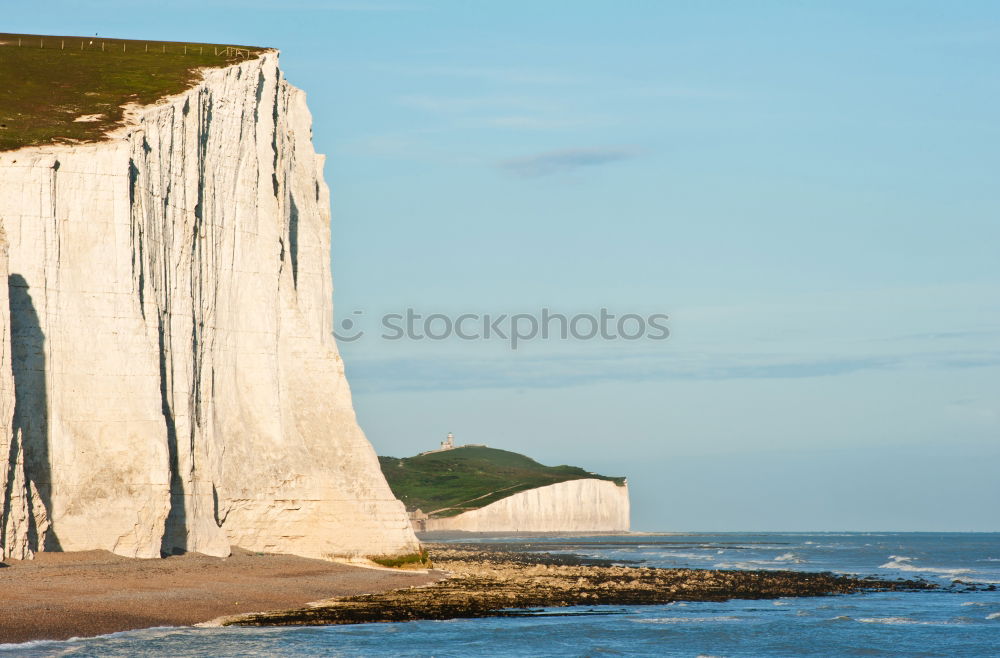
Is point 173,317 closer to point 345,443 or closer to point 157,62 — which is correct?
point 345,443

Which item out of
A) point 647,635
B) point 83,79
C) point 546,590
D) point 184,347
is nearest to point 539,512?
point 83,79

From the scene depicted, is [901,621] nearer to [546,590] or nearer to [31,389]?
[546,590]

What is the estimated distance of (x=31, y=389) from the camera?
33.4 metres

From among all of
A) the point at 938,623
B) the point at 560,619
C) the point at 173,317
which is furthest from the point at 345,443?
the point at 938,623

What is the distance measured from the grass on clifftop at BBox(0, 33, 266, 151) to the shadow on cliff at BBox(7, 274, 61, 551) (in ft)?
15.3

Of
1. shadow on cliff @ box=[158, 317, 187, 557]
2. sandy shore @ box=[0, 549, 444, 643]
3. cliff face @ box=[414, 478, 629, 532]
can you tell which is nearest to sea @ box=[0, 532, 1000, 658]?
sandy shore @ box=[0, 549, 444, 643]

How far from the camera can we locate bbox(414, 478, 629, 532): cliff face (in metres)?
134

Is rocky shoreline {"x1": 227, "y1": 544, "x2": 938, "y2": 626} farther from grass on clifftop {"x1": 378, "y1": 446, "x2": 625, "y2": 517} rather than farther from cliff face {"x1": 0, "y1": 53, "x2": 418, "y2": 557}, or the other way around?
grass on clifftop {"x1": 378, "y1": 446, "x2": 625, "y2": 517}

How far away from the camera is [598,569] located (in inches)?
2007

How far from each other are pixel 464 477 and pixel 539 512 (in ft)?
74.4

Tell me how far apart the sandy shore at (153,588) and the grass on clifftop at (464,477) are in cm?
9842

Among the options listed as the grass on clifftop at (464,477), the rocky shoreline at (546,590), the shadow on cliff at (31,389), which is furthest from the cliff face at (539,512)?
the shadow on cliff at (31,389)

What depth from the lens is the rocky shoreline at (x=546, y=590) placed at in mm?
29547

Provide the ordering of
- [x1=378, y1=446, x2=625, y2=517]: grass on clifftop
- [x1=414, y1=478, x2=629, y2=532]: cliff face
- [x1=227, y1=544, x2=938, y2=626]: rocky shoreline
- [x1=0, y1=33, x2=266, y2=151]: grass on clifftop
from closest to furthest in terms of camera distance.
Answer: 1. [x1=227, y1=544, x2=938, y2=626]: rocky shoreline
2. [x1=0, y1=33, x2=266, y2=151]: grass on clifftop
3. [x1=414, y1=478, x2=629, y2=532]: cliff face
4. [x1=378, y1=446, x2=625, y2=517]: grass on clifftop
